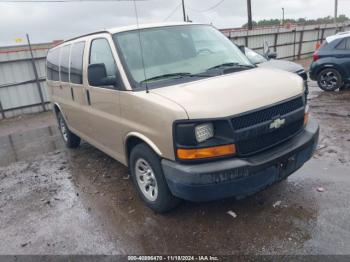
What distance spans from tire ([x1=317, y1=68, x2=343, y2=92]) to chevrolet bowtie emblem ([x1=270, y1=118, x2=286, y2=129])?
713 cm

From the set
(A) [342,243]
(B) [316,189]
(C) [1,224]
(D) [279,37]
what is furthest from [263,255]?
(D) [279,37]

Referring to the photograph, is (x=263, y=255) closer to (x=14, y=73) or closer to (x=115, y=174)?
(x=115, y=174)

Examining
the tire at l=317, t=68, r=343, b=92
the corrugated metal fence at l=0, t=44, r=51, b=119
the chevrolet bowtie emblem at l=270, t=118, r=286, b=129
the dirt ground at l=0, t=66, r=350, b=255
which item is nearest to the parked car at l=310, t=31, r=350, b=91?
the tire at l=317, t=68, r=343, b=92

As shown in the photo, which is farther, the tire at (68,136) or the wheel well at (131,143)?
the tire at (68,136)

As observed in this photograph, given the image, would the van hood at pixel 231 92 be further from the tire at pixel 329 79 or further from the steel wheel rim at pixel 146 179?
the tire at pixel 329 79

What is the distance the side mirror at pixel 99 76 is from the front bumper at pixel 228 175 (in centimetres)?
119

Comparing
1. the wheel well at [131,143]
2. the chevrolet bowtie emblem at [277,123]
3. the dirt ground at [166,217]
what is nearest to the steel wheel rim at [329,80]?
the dirt ground at [166,217]

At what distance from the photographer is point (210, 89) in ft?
10.2

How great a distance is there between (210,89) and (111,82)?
118cm

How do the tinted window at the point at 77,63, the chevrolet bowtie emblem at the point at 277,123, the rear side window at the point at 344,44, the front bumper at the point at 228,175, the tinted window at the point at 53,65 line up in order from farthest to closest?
the rear side window at the point at 344,44 < the tinted window at the point at 53,65 < the tinted window at the point at 77,63 < the chevrolet bowtie emblem at the point at 277,123 < the front bumper at the point at 228,175

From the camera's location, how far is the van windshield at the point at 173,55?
3.55 metres

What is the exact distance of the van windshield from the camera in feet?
11.6

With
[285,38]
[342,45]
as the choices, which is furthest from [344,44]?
[285,38]

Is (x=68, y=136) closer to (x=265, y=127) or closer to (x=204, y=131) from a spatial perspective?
(x=204, y=131)
